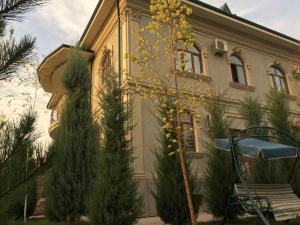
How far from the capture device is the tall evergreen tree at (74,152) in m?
6.88

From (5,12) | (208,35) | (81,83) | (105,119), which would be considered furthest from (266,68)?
(5,12)

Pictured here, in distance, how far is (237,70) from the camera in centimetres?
1311

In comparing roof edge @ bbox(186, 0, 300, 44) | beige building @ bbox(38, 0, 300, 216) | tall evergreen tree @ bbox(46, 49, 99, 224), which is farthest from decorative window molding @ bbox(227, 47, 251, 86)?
tall evergreen tree @ bbox(46, 49, 99, 224)

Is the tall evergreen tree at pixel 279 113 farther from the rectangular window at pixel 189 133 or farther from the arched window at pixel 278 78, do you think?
the arched window at pixel 278 78

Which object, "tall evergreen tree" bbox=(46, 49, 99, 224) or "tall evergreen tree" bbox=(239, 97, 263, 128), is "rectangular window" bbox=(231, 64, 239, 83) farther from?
"tall evergreen tree" bbox=(46, 49, 99, 224)

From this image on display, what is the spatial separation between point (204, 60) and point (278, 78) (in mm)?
4928

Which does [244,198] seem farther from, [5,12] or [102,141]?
[5,12]

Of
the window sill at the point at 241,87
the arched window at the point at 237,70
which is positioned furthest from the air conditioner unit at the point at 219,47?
the window sill at the point at 241,87

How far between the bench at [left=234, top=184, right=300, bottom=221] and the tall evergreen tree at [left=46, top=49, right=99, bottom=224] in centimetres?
347

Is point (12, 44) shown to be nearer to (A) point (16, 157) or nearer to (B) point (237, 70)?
(A) point (16, 157)

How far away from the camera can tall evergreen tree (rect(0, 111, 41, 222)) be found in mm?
2074

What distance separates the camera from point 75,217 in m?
6.88

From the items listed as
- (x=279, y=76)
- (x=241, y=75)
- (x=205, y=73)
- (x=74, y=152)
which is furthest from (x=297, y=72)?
(x=74, y=152)

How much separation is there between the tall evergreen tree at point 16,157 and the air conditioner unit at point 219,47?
433 inches
